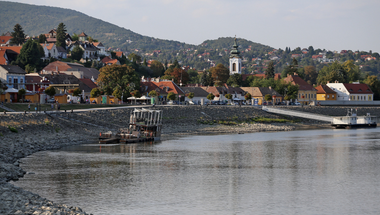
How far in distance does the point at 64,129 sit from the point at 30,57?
7407 cm

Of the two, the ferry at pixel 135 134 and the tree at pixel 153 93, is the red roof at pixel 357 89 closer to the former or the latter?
the tree at pixel 153 93

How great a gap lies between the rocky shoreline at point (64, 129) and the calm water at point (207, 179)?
192cm

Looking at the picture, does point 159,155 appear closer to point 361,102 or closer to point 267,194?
point 267,194

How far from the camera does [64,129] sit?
176 ft

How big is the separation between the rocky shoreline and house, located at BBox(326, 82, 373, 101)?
150 ft

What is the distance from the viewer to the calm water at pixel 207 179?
2425cm

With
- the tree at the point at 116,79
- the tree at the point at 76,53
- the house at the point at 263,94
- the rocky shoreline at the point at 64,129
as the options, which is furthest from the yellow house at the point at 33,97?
the tree at the point at 76,53

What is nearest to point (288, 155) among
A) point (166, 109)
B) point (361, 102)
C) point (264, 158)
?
point (264, 158)

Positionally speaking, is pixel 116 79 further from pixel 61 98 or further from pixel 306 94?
pixel 306 94

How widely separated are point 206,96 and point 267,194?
88.8 meters

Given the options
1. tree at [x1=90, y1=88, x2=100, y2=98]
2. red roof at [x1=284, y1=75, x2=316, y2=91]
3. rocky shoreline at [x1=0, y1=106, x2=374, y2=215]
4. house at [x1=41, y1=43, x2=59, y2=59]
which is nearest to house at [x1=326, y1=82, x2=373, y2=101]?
red roof at [x1=284, y1=75, x2=316, y2=91]

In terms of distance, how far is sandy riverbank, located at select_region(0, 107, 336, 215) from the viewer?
20672 millimetres

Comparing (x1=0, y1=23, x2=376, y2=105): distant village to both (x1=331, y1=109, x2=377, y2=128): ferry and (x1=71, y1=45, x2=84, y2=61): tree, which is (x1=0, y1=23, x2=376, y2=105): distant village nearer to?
(x1=71, y1=45, x2=84, y2=61): tree

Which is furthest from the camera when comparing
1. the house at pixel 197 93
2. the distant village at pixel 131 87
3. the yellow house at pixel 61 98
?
the house at pixel 197 93
